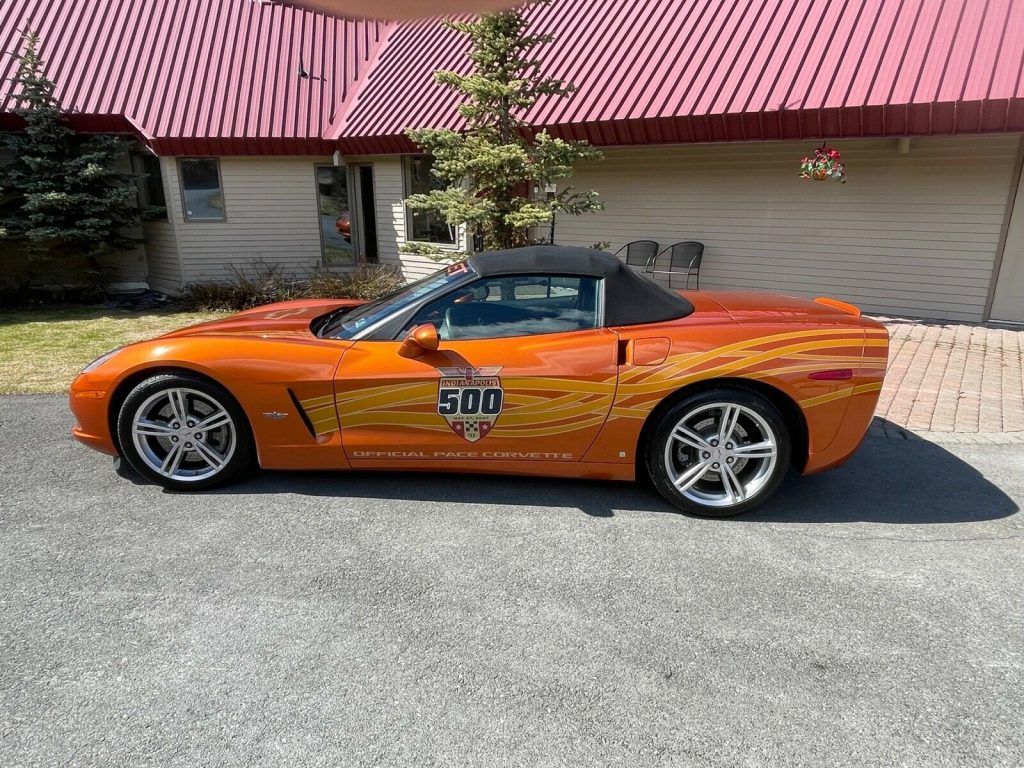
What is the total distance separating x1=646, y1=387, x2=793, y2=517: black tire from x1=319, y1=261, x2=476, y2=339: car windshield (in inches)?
55.1

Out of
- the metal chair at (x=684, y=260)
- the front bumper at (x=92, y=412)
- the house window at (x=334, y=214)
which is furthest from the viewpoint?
the house window at (x=334, y=214)

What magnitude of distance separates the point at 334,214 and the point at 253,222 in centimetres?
148

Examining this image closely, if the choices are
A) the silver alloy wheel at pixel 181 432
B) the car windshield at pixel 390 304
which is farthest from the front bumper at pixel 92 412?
the car windshield at pixel 390 304

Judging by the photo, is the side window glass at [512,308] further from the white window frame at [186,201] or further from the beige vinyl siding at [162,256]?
the white window frame at [186,201]

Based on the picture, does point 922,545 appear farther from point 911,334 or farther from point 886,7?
point 886,7

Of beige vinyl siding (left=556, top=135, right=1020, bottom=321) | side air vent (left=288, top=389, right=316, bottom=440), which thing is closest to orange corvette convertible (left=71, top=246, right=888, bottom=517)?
side air vent (left=288, top=389, right=316, bottom=440)

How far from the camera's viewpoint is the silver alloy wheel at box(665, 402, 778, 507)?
3.50 m

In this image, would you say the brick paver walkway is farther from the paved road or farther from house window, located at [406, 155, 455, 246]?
house window, located at [406, 155, 455, 246]

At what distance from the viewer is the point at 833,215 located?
9211mm

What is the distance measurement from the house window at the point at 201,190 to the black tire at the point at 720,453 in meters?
10.9

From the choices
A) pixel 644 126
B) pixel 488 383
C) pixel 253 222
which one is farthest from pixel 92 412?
pixel 253 222

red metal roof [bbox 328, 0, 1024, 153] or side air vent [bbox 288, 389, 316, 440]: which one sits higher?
red metal roof [bbox 328, 0, 1024, 153]

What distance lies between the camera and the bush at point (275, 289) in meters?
10.6

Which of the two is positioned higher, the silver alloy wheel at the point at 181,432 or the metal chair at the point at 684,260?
the metal chair at the point at 684,260
